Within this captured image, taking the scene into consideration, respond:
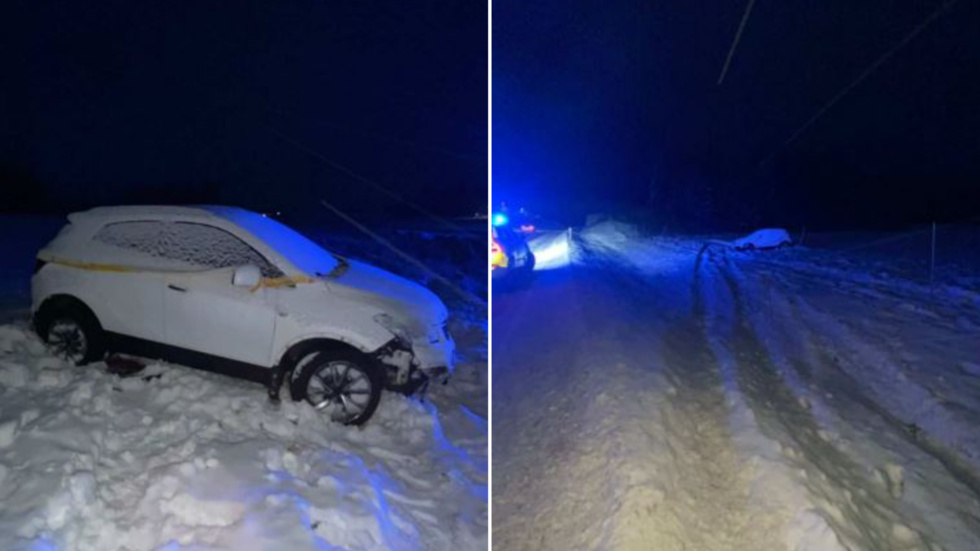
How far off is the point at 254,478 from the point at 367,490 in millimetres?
845

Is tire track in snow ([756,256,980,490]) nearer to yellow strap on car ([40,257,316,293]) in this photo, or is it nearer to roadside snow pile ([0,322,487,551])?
roadside snow pile ([0,322,487,551])

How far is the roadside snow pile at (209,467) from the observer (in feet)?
12.8

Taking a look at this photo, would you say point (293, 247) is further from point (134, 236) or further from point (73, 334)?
point (73, 334)

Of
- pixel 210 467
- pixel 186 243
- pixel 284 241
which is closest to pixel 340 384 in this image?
pixel 210 467

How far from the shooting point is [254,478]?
4.53 meters

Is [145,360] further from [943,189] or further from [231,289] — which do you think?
[943,189]

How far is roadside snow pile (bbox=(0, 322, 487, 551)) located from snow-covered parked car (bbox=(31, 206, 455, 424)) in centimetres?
26

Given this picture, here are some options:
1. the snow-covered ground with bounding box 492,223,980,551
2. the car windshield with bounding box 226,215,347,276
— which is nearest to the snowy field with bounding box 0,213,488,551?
the snow-covered ground with bounding box 492,223,980,551

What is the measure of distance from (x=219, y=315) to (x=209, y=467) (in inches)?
64.8

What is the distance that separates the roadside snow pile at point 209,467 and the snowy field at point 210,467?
1 cm

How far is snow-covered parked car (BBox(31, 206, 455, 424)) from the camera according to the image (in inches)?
226

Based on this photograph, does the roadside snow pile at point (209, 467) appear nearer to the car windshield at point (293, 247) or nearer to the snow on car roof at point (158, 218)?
the snow on car roof at point (158, 218)

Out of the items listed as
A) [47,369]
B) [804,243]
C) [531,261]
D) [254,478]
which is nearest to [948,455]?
[254,478]

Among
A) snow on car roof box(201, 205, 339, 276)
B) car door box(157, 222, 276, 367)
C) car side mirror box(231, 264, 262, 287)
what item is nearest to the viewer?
car side mirror box(231, 264, 262, 287)
